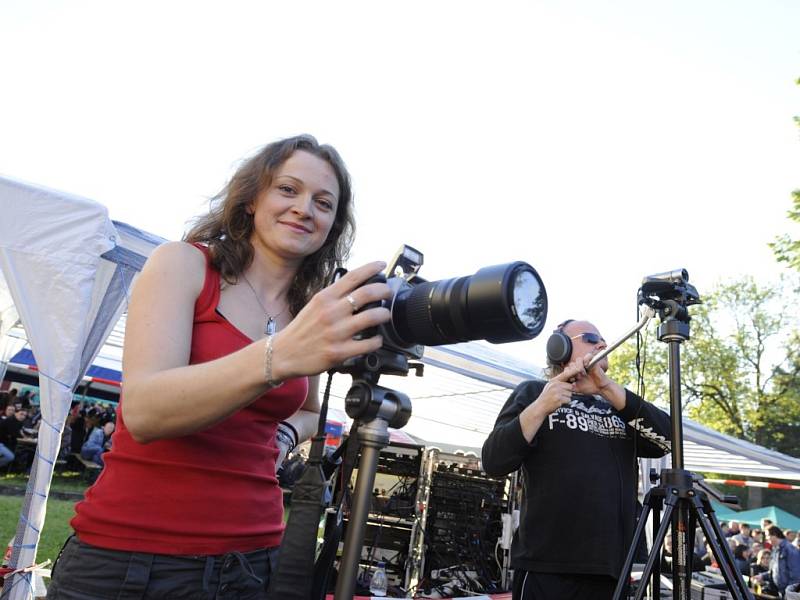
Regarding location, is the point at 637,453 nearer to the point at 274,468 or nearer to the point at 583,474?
the point at 583,474

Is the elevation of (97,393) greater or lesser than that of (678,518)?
greater

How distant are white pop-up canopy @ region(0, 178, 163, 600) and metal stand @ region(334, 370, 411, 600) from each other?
3377 mm

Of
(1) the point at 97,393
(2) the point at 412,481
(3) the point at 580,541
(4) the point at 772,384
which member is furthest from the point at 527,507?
(4) the point at 772,384

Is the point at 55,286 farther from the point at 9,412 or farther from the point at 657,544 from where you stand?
the point at 9,412

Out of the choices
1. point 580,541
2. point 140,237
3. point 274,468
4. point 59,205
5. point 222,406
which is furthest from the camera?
point 140,237

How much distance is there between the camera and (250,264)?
114cm

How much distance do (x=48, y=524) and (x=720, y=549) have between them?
8.18m

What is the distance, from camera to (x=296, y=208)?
3.59 ft

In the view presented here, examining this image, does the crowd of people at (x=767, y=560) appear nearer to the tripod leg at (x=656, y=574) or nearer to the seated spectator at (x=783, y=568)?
the seated spectator at (x=783, y=568)

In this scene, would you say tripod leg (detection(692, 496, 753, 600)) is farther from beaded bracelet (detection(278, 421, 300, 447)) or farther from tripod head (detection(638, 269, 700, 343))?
beaded bracelet (detection(278, 421, 300, 447))

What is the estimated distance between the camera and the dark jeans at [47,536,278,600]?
0.85m

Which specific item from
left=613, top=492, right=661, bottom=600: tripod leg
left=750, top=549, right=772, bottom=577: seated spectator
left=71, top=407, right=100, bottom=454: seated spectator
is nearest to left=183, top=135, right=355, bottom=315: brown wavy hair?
left=613, top=492, right=661, bottom=600: tripod leg

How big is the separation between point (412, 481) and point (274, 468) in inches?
196

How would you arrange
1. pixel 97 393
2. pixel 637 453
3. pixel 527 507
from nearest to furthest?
pixel 527 507 → pixel 637 453 → pixel 97 393
